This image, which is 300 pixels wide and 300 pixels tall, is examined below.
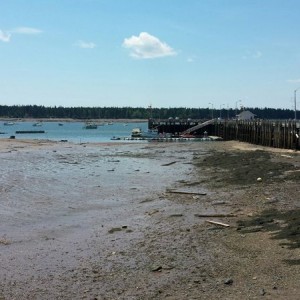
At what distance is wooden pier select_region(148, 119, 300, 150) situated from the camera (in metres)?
48.6

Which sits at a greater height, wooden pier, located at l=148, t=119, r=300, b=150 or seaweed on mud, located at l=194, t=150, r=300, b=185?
wooden pier, located at l=148, t=119, r=300, b=150

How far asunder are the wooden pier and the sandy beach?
24.4 meters

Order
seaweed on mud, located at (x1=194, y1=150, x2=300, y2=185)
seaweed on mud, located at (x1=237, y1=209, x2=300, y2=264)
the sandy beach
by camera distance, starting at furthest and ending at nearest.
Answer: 1. seaweed on mud, located at (x1=194, y1=150, x2=300, y2=185)
2. seaweed on mud, located at (x1=237, y1=209, x2=300, y2=264)
3. the sandy beach

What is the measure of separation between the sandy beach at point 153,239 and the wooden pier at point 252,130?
2441cm

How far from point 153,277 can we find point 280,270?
242 centimetres

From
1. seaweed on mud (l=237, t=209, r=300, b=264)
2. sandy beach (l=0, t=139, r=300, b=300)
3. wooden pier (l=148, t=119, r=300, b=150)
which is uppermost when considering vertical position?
wooden pier (l=148, t=119, r=300, b=150)

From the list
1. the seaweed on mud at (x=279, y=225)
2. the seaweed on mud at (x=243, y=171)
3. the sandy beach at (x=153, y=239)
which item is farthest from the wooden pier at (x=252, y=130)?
the seaweed on mud at (x=279, y=225)

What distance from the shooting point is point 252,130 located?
2616 inches

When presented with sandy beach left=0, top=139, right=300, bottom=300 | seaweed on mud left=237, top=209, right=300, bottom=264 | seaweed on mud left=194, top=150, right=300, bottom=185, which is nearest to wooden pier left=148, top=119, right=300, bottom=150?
seaweed on mud left=194, top=150, right=300, bottom=185

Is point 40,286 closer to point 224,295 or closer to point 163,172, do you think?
point 224,295

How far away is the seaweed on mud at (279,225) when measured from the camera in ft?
37.3

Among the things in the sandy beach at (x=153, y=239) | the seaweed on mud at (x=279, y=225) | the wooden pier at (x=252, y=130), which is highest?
the wooden pier at (x=252, y=130)

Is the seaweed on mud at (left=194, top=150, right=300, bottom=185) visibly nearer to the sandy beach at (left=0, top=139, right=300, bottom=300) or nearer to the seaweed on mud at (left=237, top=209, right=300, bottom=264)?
the sandy beach at (left=0, top=139, right=300, bottom=300)

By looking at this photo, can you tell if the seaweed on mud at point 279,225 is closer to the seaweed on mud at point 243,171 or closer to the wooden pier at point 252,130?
the seaweed on mud at point 243,171
